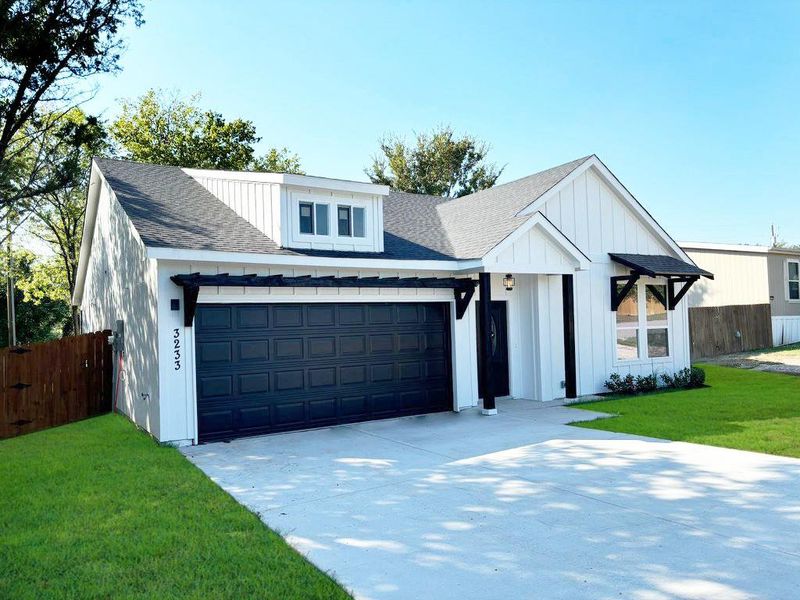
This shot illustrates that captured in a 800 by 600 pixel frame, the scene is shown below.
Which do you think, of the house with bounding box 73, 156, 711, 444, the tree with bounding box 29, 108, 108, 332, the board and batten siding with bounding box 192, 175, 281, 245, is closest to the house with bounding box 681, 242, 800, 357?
Answer: the house with bounding box 73, 156, 711, 444

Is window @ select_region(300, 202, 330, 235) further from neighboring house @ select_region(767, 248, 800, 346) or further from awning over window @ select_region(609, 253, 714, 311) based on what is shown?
neighboring house @ select_region(767, 248, 800, 346)

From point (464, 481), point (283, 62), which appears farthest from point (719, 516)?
point (283, 62)

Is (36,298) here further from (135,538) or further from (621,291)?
(135,538)

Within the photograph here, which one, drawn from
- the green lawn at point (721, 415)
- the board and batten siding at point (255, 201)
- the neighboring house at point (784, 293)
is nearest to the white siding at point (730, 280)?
the neighboring house at point (784, 293)

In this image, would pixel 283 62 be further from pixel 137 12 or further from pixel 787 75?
pixel 787 75

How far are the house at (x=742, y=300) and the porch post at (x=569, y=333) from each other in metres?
11.8

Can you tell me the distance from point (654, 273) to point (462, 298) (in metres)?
5.02

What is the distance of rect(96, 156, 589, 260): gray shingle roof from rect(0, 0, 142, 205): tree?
1997 millimetres

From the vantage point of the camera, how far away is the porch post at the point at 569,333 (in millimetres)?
12523

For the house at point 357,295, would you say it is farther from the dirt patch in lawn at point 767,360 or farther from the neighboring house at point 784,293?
the neighboring house at point 784,293

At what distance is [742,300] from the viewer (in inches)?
962

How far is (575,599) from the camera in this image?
12.3 ft

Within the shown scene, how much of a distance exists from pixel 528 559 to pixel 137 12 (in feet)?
37.9

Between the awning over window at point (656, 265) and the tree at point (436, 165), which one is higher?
the tree at point (436, 165)
